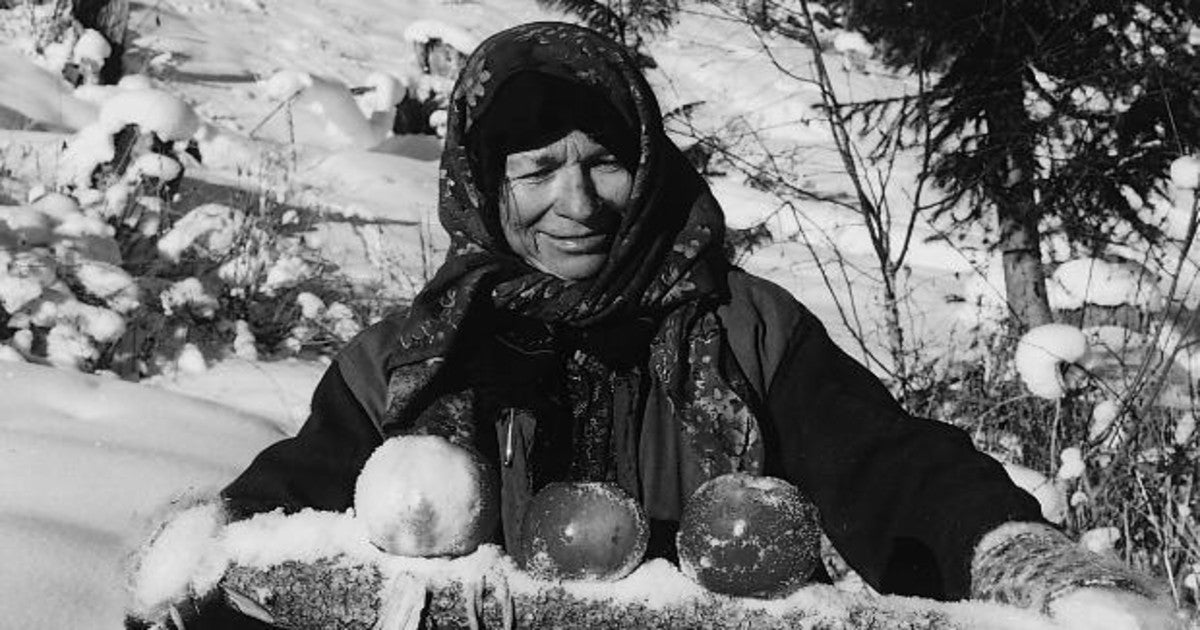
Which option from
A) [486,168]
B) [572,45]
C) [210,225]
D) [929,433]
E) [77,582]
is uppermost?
[572,45]

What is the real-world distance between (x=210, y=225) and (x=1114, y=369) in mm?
3528

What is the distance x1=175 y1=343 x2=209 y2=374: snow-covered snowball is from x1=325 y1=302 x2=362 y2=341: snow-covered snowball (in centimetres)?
62

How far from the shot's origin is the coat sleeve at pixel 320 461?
171 cm

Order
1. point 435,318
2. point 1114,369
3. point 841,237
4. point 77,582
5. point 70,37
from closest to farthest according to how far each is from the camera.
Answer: point 435,318 < point 77,582 < point 1114,369 < point 70,37 < point 841,237

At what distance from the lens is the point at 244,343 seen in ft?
14.3

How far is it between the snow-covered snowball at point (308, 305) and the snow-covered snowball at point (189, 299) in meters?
0.35

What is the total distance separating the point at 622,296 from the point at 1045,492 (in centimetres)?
165

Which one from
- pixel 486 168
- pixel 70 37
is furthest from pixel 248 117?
pixel 486 168

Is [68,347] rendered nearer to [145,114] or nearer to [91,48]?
[145,114]

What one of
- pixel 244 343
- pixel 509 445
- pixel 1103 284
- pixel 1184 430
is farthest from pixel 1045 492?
pixel 244 343

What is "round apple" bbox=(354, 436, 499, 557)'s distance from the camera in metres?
1.18

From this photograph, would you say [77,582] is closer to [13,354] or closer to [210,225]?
[13,354]

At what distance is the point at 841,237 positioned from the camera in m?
9.15

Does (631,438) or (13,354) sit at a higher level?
(631,438)
